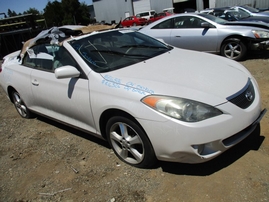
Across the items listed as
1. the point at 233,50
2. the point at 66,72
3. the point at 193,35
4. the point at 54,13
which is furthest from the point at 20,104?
the point at 54,13

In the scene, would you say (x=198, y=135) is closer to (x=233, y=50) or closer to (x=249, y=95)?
(x=249, y=95)

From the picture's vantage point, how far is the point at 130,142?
8.71 feet

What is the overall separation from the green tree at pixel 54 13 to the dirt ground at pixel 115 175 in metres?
53.5

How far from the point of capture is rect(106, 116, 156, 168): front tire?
8.14ft

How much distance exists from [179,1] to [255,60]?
122ft

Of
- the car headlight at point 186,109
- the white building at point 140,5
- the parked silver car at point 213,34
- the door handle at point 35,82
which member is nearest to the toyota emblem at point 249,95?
the car headlight at point 186,109

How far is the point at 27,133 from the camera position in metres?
4.19

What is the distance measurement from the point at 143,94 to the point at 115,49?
1.15 m

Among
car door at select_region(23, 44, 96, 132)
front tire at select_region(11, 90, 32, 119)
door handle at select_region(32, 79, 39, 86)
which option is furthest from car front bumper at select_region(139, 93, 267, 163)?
front tire at select_region(11, 90, 32, 119)

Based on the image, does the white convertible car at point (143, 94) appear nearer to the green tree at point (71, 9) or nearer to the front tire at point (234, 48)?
the front tire at point (234, 48)

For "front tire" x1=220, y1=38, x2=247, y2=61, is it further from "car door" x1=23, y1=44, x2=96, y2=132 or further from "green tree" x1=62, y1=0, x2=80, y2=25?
"green tree" x1=62, y1=0, x2=80, y2=25

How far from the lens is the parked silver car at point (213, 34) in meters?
6.42

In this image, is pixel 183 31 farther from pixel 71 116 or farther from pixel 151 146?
pixel 151 146

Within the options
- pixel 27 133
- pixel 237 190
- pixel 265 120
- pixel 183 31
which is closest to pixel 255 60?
pixel 183 31
